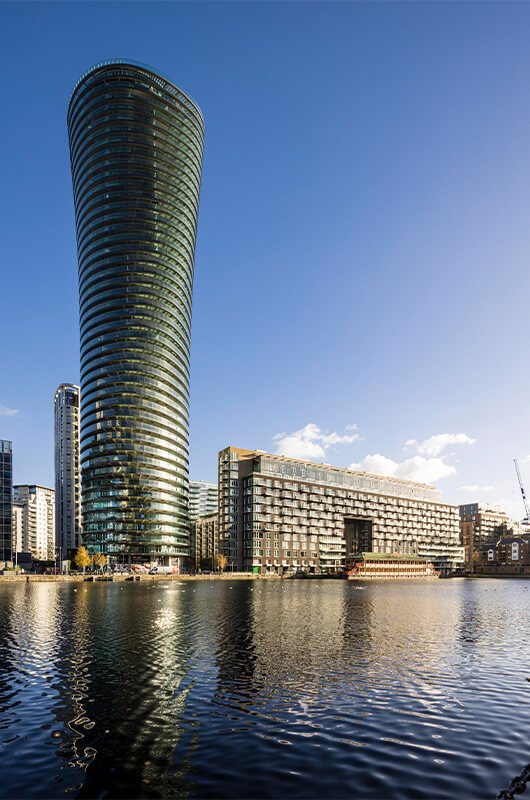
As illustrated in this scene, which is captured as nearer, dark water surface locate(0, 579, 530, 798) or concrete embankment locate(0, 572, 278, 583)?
dark water surface locate(0, 579, 530, 798)

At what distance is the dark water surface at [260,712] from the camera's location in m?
19.9

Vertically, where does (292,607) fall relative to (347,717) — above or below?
below

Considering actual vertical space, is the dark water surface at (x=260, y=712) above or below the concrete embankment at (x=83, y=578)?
above

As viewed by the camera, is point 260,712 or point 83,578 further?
point 83,578

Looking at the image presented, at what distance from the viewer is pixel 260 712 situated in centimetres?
2816

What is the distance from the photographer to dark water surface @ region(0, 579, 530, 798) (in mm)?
19922

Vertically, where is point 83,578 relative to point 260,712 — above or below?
below

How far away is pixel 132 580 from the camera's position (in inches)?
7205

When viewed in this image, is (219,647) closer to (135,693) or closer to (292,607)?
(135,693)

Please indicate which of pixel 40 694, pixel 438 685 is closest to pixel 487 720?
pixel 438 685

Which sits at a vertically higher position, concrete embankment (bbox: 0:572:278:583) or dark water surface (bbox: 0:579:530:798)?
dark water surface (bbox: 0:579:530:798)

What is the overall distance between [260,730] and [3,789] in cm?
1073

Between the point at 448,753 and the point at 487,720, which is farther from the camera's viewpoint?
the point at 487,720

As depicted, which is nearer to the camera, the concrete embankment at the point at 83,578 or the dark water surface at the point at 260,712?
the dark water surface at the point at 260,712
